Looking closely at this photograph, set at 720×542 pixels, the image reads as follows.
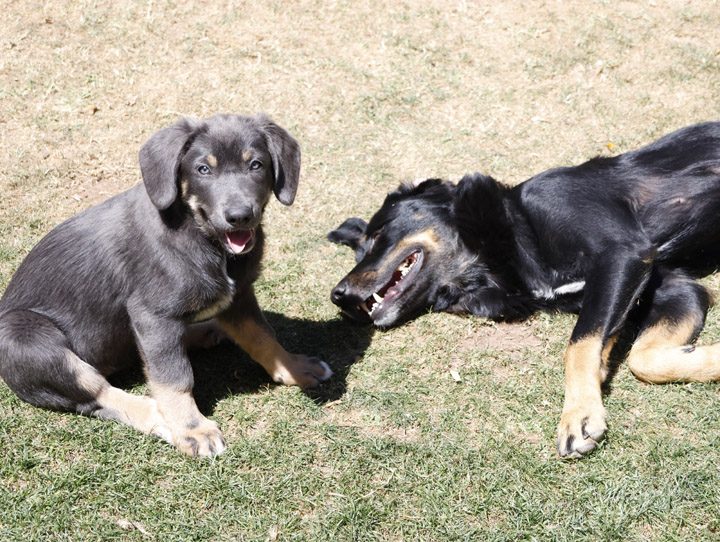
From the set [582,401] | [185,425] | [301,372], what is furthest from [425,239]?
[185,425]

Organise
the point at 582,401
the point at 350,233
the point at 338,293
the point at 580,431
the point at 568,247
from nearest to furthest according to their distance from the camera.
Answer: the point at 580,431 → the point at 582,401 → the point at 568,247 → the point at 338,293 → the point at 350,233

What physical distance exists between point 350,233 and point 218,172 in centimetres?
215

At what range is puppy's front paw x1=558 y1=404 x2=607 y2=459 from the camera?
3844 millimetres

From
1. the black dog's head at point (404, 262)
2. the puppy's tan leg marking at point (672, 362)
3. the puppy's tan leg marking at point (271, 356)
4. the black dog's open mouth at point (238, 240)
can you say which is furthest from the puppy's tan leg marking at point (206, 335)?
the puppy's tan leg marking at point (672, 362)

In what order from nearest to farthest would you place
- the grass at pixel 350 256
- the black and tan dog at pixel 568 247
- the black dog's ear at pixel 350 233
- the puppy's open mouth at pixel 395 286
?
the grass at pixel 350 256 < the black and tan dog at pixel 568 247 < the puppy's open mouth at pixel 395 286 < the black dog's ear at pixel 350 233

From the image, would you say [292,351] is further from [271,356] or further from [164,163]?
[164,163]

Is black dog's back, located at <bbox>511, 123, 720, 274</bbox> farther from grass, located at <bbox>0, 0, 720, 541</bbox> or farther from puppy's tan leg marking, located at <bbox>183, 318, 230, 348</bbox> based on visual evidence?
puppy's tan leg marking, located at <bbox>183, 318, 230, 348</bbox>

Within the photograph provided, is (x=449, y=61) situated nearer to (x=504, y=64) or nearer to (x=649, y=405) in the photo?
(x=504, y=64)

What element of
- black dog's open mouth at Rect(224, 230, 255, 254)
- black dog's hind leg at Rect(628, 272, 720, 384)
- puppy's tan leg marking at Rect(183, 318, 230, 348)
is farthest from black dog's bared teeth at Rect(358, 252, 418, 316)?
black dog's hind leg at Rect(628, 272, 720, 384)

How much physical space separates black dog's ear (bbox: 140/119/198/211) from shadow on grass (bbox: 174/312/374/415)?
1320mm

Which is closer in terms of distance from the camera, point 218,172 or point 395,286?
point 218,172

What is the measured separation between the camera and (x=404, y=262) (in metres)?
5.33

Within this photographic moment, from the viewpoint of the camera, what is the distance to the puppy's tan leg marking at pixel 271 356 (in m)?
4.46

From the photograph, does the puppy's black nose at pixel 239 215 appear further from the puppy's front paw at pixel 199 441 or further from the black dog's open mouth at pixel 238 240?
the puppy's front paw at pixel 199 441
